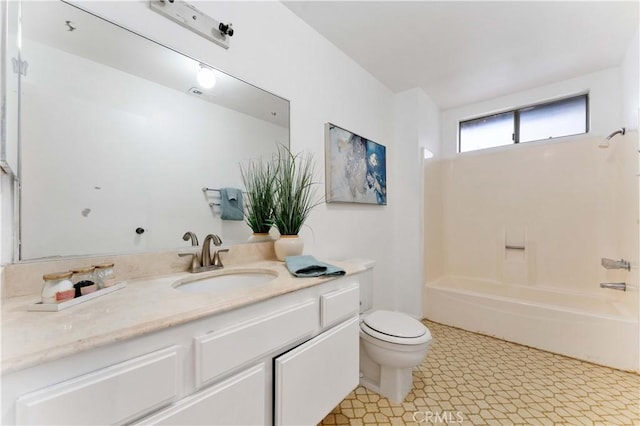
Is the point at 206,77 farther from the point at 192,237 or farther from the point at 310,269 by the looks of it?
the point at 310,269

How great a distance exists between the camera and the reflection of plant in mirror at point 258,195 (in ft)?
4.72

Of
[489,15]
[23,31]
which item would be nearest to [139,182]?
[23,31]

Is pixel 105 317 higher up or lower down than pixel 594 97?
lower down

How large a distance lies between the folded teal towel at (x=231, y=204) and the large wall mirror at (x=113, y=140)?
1.2 inches

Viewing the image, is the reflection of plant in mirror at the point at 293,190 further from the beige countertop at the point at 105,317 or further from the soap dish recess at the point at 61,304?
the soap dish recess at the point at 61,304

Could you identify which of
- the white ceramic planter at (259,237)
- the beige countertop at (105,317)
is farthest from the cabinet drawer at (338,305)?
the white ceramic planter at (259,237)

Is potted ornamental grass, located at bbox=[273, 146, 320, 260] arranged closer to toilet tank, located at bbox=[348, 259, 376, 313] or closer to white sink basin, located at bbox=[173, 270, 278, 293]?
white sink basin, located at bbox=[173, 270, 278, 293]

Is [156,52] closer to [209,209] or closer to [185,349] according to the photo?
[209,209]

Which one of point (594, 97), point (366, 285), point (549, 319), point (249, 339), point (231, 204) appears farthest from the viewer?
point (594, 97)

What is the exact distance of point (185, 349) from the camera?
2.22 ft

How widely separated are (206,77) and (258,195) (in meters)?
0.64

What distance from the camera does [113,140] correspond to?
1.00m

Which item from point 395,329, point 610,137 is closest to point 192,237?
point 395,329

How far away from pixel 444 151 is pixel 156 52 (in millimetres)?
3101
